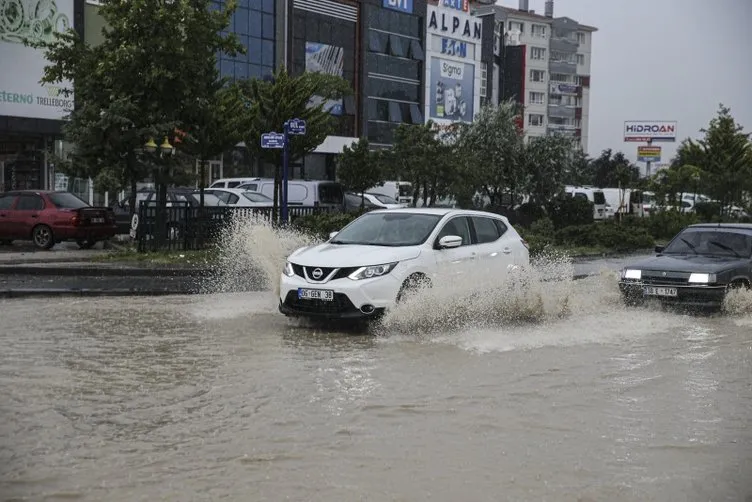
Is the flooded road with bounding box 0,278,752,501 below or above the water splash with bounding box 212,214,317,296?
below

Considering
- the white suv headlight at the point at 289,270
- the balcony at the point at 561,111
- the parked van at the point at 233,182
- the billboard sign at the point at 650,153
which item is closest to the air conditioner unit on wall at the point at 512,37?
the balcony at the point at 561,111

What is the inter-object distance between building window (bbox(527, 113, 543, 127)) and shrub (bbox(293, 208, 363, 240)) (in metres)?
88.1

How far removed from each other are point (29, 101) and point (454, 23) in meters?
38.4

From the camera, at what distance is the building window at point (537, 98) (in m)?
107

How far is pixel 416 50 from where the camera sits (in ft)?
207

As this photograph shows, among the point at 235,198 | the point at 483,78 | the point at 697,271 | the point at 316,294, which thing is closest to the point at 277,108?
the point at 235,198

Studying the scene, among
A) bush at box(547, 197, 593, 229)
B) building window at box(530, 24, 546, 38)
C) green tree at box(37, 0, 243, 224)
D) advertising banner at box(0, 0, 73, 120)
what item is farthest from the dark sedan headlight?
building window at box(530, 24, 546, 38)

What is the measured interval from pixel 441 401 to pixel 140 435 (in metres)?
2.41

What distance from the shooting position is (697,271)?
13.0 metres

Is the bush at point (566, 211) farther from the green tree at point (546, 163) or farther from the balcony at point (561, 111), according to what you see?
the balcony at point (561, 111)

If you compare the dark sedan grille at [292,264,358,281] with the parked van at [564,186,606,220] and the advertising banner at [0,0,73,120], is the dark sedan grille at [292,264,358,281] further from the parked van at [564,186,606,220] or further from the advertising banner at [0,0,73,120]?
the parked van at [564,186,606,220]

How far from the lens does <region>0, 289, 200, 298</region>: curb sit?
14399 millimetres

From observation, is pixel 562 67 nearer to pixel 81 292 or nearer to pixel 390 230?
pixel 81 292

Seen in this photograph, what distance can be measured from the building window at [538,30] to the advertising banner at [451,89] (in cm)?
4051
